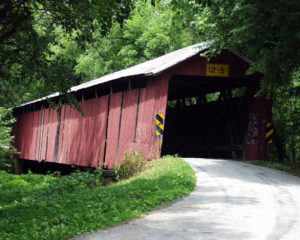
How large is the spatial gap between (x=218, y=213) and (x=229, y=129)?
10.5 m

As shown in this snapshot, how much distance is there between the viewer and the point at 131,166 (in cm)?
A: 1243

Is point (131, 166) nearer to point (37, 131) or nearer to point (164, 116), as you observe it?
point (164, 116)

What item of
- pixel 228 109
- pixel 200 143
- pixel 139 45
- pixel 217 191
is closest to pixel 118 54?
pixel 139 45

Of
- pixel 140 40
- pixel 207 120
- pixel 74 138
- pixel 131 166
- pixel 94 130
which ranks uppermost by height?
pixel 140 40

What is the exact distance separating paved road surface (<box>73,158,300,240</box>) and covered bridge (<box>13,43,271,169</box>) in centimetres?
472

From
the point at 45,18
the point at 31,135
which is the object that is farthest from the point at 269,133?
the point at 31,135

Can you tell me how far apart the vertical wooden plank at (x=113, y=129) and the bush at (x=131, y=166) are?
8.73 feet

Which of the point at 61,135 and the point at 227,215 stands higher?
the point at 61,135

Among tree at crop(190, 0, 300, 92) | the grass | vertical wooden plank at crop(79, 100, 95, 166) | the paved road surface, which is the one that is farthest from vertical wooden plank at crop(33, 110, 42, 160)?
the paved road surface

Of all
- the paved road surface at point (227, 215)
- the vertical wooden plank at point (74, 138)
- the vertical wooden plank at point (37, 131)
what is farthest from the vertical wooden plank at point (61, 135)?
the paved road surface at point (227, 215)

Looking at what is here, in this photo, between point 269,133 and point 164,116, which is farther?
point 269,133

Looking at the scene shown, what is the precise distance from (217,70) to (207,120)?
15.0ft

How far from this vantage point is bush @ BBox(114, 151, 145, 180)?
12326 millimetres

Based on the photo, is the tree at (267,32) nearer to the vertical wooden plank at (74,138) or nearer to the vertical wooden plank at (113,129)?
the vertical wooden plank at (113,129)
